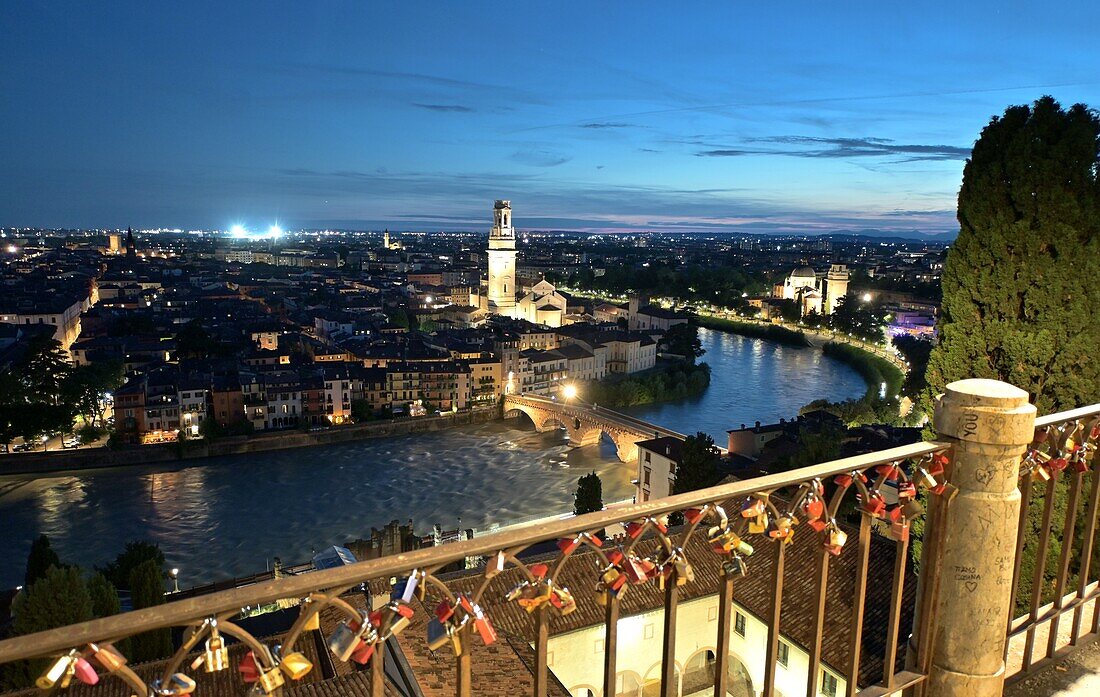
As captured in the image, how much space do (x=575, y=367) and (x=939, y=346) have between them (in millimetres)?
22889

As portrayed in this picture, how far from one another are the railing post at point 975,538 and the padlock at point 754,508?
44 cm

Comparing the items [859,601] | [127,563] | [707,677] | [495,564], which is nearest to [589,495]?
[127,563]

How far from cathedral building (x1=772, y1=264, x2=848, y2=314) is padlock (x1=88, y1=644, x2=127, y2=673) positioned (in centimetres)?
4076

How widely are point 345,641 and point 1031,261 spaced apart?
437 centimetres

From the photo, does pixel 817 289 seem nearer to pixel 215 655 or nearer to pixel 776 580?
pixel 776 580

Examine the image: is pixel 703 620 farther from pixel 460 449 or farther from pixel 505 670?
pixel 460 449

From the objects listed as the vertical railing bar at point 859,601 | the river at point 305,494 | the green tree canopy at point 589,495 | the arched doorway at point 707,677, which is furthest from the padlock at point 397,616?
the river at point 305,494

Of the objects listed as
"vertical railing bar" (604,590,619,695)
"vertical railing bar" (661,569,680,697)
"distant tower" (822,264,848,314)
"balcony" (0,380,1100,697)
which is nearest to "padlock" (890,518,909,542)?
"balcony" (0,380,1100,697)

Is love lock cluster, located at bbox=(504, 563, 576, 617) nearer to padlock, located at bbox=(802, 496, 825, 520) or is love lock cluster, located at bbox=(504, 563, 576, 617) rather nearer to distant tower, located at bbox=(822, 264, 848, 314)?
padlock, located at bbox=(802, 496, 825, 520)

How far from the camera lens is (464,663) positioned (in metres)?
0.88

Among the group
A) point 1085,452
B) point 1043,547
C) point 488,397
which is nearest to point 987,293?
point 1085,452

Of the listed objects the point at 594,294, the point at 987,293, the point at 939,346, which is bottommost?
the point at 594,294

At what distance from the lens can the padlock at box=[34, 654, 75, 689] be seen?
63 cm

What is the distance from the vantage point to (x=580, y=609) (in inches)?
233
